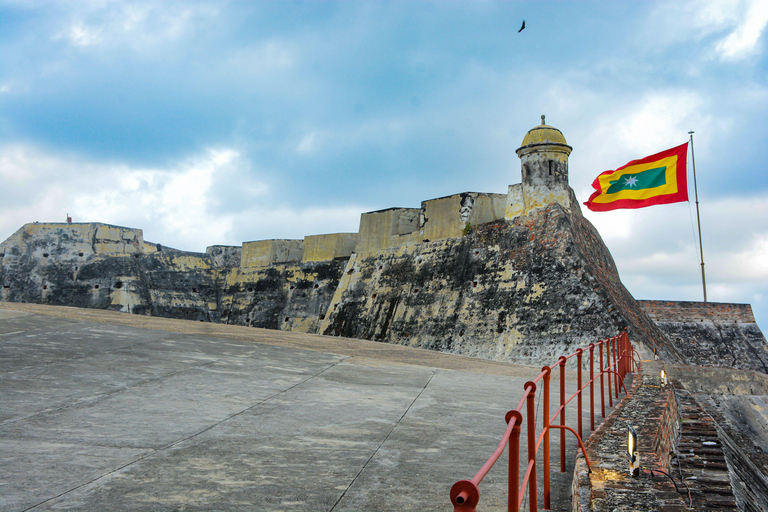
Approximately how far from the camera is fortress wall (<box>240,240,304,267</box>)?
79.4ft

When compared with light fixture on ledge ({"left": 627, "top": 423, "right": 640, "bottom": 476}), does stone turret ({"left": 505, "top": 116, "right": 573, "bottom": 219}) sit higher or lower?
Answer: higher

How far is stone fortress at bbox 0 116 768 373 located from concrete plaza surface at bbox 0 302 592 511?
18.7ft

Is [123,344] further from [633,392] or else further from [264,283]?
[264,283]

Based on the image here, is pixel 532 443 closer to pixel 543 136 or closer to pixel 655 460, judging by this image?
pixel 655 460

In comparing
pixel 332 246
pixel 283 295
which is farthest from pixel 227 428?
pixel 283 295

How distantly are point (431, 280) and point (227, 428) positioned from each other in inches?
499

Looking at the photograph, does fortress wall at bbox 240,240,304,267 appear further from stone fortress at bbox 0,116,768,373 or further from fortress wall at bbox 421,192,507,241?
fortress wall at bbox 421,192,507,241

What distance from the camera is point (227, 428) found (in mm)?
4598

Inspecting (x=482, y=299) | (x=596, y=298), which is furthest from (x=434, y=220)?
(x=596, y=298)

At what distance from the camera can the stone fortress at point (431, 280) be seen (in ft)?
45.3

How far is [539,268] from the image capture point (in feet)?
46.8

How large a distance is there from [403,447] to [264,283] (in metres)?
20.5

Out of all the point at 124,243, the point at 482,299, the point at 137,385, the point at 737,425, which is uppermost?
the point at 124,243

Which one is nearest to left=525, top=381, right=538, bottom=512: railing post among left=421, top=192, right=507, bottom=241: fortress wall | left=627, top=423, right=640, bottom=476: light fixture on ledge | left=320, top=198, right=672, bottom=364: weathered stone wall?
left=627, top=423, right=640, bottom=476: light fixture on ledge
